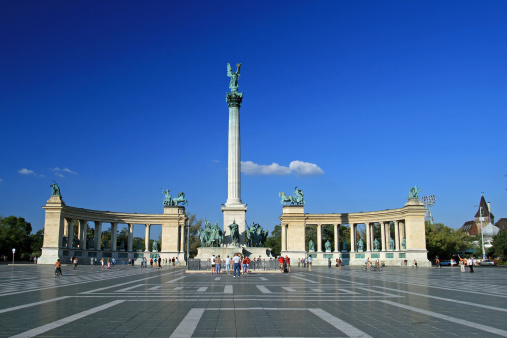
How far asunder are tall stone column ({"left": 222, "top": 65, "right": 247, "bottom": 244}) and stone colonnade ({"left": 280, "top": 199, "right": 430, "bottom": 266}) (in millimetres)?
26736

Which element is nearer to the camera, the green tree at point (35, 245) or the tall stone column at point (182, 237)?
the tall stone column at point (182, 237)

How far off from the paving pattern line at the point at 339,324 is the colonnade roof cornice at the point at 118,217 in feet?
238

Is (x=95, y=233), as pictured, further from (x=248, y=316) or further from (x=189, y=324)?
(x=189, y=324)

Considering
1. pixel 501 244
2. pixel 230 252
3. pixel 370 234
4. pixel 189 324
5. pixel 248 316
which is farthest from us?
pixel 501 244

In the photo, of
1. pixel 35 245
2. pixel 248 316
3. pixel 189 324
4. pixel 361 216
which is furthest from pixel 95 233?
pixel 189 324

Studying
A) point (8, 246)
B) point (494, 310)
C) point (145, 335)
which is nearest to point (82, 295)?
point (145, 335)

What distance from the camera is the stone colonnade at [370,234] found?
7525cm

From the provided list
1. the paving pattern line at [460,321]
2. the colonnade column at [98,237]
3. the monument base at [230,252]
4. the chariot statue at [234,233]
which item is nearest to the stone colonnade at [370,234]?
the monument base at [230,252]

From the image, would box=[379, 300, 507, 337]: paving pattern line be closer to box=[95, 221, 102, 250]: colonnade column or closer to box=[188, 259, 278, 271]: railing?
box=[188, 259, 278, 271]: railing

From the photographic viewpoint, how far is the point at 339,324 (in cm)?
1216

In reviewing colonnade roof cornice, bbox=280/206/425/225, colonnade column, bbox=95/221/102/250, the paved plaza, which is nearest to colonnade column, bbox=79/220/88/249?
colonnade column, bbox=95/221/102/250

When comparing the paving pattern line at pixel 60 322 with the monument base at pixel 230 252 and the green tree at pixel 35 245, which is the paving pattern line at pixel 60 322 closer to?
the monument base at pixel 230 252

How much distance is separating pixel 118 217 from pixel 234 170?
115 feet

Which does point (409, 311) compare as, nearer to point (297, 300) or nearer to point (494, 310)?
point (494, 310)
